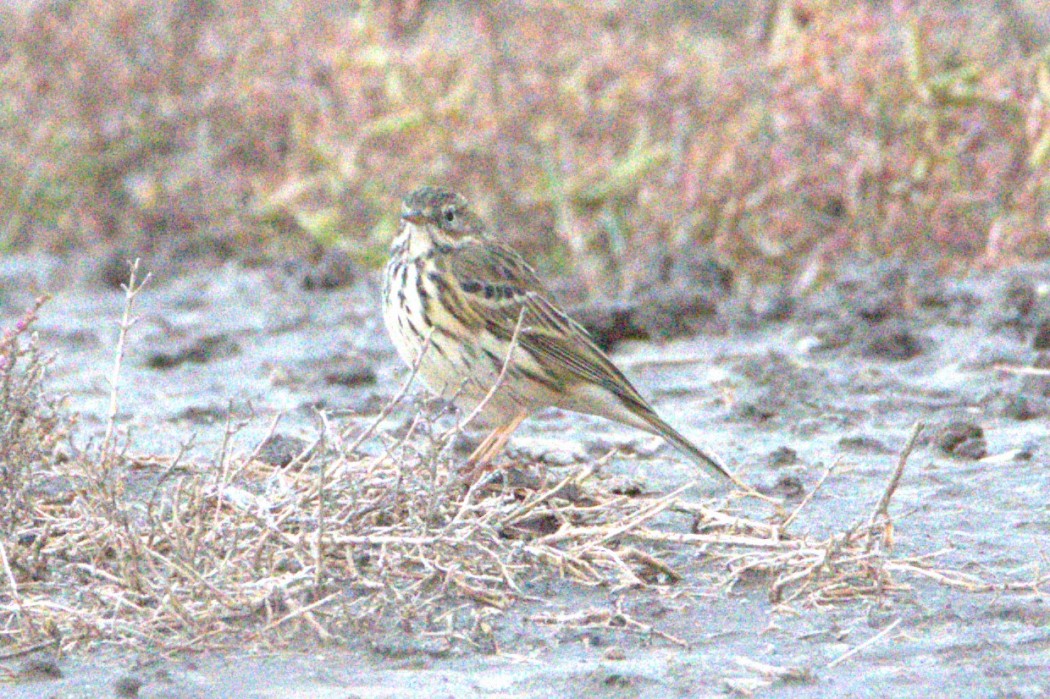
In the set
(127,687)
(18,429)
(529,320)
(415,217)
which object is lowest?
(127,687)

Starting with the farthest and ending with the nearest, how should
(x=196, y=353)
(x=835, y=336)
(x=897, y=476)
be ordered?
(x=196, y=353), (x=835, y=336), (x=897, y=476)

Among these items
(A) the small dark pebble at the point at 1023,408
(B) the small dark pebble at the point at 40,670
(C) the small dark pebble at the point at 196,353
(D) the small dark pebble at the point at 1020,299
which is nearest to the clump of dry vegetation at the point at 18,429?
(B) the small dark pebble at the point at 40,670

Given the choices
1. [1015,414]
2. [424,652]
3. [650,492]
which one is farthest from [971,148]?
[424,652]

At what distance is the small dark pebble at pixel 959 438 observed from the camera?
6898 mm

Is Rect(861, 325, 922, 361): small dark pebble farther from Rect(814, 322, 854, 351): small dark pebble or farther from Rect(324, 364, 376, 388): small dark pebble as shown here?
Rect(324, 364, 376, 388): small dark pebble

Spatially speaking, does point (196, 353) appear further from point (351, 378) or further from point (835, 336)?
point (835, 336)

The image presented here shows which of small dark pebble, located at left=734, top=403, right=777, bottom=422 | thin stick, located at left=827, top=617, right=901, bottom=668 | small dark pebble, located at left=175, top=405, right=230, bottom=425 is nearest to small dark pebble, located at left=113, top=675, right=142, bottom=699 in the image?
thin stick, located at left=827, top=617, right=901, bottom=668

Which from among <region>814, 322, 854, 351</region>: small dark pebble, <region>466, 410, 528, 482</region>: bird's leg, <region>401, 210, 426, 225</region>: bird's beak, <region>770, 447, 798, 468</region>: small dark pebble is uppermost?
<region>401, 210, 426, 225</region>: bird's beak

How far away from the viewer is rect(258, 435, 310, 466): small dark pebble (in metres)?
6.30

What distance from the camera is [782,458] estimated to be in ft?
22.6

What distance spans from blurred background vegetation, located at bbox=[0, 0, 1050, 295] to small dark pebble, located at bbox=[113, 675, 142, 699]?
226 inches

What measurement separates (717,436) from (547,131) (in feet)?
12.9

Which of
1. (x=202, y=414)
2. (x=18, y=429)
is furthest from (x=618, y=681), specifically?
(x=202, y=414)

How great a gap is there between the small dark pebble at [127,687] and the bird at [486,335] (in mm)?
2068
